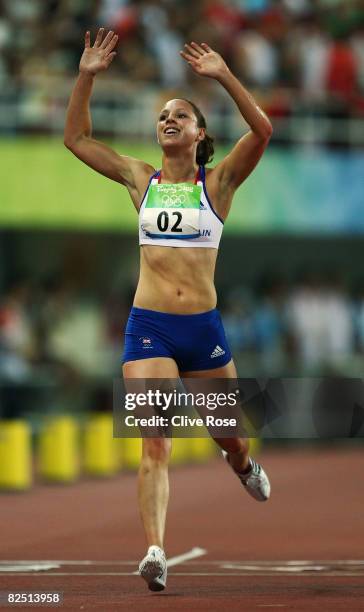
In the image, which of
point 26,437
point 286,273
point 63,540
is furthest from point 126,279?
point 63,540

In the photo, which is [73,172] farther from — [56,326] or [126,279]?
[126,279]

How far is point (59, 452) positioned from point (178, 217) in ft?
34.8

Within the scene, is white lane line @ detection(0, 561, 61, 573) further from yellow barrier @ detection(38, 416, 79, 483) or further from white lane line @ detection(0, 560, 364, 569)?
yellow barrier @ detection(38, 416, 79, 483)

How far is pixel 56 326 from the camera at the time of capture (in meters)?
25.2

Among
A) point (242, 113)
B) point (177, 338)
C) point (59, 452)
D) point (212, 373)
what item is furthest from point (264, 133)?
point (59, 452)

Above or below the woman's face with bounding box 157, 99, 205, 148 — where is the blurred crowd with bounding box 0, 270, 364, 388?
below

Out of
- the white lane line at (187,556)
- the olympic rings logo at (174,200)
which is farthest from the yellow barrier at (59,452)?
the olympic rings logo at (174,200)

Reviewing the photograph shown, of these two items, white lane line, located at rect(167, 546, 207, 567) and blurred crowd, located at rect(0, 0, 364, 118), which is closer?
white lane line, located at rect(167, 546, 207, 567)

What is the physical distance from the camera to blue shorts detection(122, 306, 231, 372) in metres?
9.67

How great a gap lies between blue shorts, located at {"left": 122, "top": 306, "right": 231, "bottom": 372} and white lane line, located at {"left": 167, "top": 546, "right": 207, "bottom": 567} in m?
1.83

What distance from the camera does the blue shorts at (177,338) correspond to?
381 inches

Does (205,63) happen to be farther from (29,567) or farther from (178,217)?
(29,567)

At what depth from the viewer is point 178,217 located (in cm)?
973
